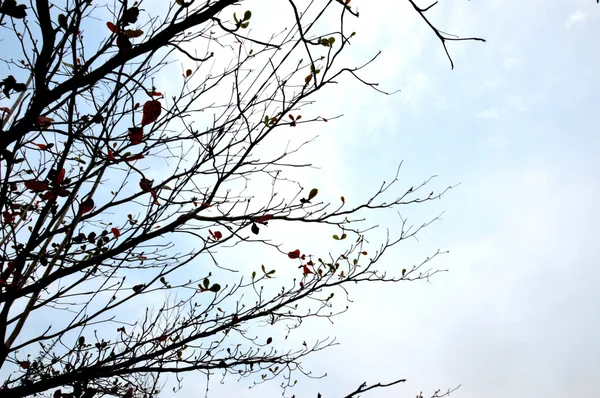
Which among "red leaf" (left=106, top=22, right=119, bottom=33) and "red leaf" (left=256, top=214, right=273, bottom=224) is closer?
"red leaf" (left=106, top=22, right=119, bottom=33)

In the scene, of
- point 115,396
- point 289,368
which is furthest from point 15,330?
point 289,368

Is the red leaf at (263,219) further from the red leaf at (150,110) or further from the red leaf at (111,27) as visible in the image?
the red leaf at (111,27)

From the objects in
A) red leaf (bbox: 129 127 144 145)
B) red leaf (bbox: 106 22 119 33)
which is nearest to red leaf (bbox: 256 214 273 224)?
red leaf (bbox: 129 127 144 145)

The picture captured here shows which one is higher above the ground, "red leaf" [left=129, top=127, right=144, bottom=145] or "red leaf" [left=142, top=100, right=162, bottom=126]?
"red leaf" [left=129, top=127, right=144, bottom=145]

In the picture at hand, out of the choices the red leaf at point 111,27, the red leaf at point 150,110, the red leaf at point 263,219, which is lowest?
the red leaf at point 150,110

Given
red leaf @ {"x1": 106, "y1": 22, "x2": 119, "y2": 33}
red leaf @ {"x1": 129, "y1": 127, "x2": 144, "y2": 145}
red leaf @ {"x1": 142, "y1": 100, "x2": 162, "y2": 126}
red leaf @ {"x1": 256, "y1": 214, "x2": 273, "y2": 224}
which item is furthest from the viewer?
red leaf @ {"x1": 256, "y1": 214, "x2": 273, "y2": 224}

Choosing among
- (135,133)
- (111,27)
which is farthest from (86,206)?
(111,27)

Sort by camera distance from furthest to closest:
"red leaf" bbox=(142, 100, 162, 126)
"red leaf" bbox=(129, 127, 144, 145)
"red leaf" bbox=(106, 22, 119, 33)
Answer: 1. "red leaf" bbox=(106, 22, 119, 33)
2. "red leaf" bbox=(129, 127, 144, 145)
3. "red leaf" bbox=(142, 100, 162, 126)

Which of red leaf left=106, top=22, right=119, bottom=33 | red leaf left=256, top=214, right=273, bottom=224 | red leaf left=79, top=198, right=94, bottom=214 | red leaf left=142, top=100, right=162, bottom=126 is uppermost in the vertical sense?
red leaf left=106, top=22, right=119, bottom=33

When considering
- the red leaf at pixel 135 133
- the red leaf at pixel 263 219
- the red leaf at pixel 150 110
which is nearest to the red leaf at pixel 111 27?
the red leaf at pixel 135 133

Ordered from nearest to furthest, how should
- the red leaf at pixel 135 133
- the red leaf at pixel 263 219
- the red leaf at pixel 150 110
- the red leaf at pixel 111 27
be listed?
the red leaf at pixel 150 110, the red leaf at pixel 135 133, the red leaf at pixel 111 27, the red leaf at pixel 263 219

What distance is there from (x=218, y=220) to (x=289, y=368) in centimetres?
187

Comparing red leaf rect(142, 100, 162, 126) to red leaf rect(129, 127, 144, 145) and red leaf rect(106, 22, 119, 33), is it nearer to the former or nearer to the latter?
red leaf rect(129, 127, 144, 145)

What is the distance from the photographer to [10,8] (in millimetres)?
1506
